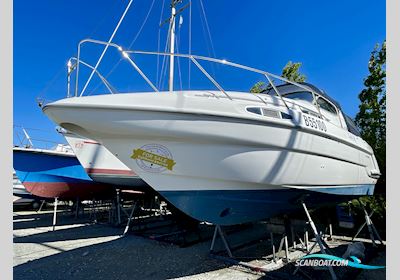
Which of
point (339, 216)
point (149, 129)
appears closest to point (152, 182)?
point (149, 129)

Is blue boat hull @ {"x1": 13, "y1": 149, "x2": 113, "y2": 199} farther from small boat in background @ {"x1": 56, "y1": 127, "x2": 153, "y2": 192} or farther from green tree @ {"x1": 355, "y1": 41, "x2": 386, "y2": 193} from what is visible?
green tree @ {"x1": 355, "y1": 41, "x2": 386, "y2": 193}

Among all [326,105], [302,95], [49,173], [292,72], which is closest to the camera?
[302,95]

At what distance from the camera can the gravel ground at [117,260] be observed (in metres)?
3.89

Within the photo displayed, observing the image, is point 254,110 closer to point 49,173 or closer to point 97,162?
point 97,162

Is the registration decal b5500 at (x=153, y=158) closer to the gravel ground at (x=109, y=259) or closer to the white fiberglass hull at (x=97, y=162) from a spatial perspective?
the gravel ground at (x=109, y=259)

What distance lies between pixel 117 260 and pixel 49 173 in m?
5.01

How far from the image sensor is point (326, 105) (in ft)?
16.6

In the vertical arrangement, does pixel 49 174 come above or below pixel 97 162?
below

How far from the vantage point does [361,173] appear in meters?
5.03

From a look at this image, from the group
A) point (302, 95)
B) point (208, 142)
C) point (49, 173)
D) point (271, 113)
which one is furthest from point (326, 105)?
point (49, 173)

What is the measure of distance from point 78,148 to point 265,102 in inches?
222

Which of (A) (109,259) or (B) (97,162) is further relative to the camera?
(B) (97,162)

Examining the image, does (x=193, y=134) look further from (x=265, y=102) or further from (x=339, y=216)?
(x=339, y=216)

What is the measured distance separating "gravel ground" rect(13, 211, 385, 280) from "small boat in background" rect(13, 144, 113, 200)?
6.07 ft
